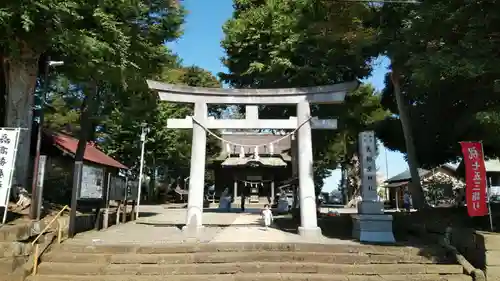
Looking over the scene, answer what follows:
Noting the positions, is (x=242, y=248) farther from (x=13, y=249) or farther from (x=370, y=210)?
(x=13, y=249)

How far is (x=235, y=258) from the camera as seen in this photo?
347 inches

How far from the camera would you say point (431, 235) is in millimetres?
10875

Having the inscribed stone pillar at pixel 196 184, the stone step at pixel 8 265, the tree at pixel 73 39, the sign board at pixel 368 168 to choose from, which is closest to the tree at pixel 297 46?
the sign board at pixel 368 168

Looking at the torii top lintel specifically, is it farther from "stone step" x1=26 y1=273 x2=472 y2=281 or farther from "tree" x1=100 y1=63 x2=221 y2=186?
"tree" x1=100 y1=63 x2=221 y2=186

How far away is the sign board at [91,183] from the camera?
50.7ft

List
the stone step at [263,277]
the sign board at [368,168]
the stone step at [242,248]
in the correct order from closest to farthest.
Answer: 1. the stone step at [263,277]
2. the stone step at [242,248]
3. the sign board at [368,168]

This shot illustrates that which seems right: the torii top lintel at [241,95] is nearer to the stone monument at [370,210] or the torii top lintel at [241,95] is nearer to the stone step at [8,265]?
the stone monument at [370,210]

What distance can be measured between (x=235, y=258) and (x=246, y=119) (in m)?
5.55

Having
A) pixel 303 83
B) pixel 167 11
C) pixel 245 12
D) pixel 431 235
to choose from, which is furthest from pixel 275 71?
pixel 431 235

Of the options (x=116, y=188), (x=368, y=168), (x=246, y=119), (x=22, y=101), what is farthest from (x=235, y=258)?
(x=22, y=101)

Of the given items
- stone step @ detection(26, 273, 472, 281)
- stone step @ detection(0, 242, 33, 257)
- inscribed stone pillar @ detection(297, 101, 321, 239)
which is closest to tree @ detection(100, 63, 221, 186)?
inscribed stone pillar @ detection(297, 101, 321, 239)

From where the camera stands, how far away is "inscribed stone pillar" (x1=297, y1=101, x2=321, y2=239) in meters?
12.2

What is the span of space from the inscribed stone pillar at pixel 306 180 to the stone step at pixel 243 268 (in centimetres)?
325

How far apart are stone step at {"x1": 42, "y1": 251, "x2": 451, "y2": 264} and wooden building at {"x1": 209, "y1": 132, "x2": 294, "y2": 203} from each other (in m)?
22.5
